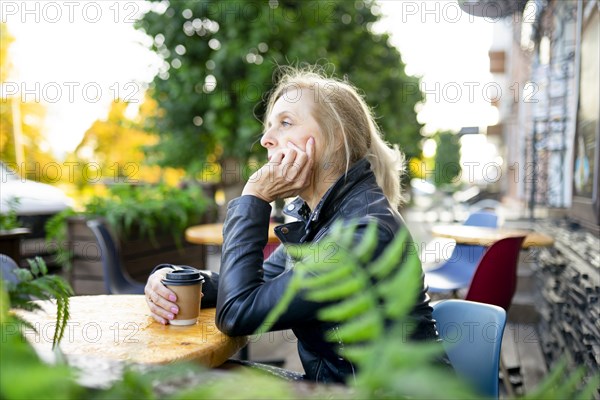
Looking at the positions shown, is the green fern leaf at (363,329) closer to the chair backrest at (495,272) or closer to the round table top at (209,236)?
the chair backrest at (495,272)

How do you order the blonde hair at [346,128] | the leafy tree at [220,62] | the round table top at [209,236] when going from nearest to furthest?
the blonde hair at [346,128] < the round table top at [209,236] < the leafy tree at [220,62]

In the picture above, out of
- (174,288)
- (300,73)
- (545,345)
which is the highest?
(300,73)

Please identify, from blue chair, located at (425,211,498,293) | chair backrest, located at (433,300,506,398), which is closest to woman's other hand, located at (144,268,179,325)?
chair backrest, located at (433,300,506,398)

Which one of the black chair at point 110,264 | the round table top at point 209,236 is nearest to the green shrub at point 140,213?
the round table top at point 209,236

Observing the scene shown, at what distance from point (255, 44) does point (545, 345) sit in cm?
556

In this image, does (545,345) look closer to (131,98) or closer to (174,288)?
(174,288)

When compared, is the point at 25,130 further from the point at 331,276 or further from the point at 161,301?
the point at 331,276

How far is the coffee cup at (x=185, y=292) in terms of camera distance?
1.75 metres

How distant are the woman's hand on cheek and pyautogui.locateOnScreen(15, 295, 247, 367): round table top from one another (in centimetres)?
46

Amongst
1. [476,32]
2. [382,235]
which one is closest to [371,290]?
[382,235]

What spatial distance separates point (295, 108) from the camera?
199cm

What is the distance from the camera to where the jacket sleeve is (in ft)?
5.06

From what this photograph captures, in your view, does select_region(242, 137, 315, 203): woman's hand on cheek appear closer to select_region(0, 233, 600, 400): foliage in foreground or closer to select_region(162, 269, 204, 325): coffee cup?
select_region(162, 269, 204, 325): coffee cup

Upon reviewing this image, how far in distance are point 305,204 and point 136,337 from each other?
76cm
